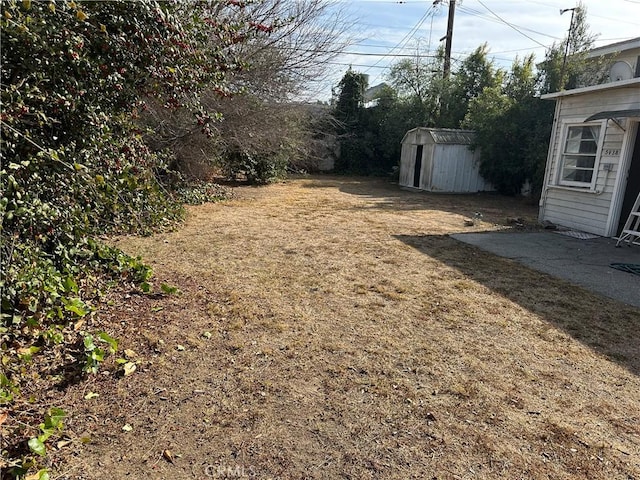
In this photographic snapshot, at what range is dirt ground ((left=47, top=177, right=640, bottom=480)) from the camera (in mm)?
2014

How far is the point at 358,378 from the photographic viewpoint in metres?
2.71

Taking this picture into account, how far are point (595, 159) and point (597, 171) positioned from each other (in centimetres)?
22

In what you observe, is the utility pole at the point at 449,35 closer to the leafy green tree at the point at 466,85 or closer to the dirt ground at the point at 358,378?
the leafy green tree at the point at 466,85

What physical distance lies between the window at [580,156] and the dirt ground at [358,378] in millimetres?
3621

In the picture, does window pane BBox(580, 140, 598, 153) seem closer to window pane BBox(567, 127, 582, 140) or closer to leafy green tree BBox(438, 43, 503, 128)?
window pane BBox(567, 127, 582, 140)

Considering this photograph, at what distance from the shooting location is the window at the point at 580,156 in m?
7.56

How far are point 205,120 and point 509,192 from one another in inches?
516

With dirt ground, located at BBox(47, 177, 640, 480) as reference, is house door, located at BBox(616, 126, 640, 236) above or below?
above

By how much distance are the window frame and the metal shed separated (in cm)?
629

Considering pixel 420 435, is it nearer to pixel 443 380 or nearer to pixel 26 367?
pixel 443 380

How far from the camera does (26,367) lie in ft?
8.24

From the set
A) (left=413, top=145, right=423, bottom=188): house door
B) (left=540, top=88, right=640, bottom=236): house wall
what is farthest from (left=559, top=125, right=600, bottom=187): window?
(left=413, top=145, right=423, bottom=188): house door

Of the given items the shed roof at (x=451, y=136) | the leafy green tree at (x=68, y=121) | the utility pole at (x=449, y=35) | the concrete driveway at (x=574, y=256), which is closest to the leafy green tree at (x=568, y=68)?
the shed roof at (x=451, y=136)

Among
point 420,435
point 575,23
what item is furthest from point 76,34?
point 575,23
